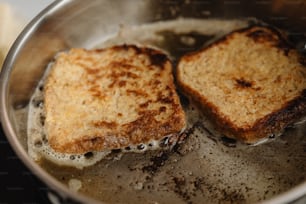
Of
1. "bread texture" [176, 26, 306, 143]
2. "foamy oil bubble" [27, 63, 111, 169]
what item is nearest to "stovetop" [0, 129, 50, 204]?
"foamy oil bubble" [27, 63, 111, 169]

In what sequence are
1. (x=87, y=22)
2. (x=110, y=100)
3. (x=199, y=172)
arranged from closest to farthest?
(x=199, y=172) < (x=110, y=100) < (x=87, y=22)

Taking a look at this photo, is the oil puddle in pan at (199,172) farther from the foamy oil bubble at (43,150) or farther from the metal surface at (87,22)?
the metal surface at (87,22)

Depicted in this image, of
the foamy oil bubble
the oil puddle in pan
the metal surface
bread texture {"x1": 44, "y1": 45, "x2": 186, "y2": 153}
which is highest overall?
the metal surface

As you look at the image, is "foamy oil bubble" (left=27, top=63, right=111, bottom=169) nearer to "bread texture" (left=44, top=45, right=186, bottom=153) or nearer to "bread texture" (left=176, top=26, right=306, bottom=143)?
"bread texture" (left=44, top=45, right=186, bottom=153)

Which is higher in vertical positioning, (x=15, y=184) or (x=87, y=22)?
(x=87, y=22)

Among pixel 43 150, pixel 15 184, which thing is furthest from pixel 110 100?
pixel 15 184

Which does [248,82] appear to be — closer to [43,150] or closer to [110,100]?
[110,100]

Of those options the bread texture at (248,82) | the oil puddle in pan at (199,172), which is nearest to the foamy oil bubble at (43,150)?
the oil puddle in pan at (199,172)
